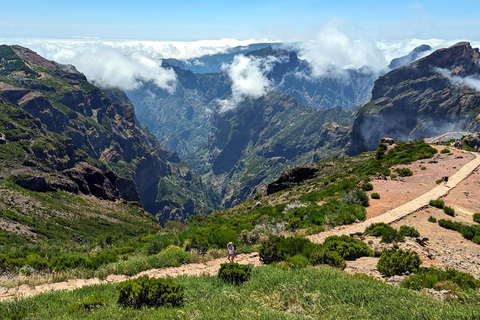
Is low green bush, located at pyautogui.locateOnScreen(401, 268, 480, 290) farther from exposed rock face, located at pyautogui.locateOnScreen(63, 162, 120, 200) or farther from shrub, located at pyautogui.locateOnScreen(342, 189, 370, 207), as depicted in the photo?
exposed rock face, located at pyautogui.locateOnScreen(63, 162, 120, 200)

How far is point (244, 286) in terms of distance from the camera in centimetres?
1311

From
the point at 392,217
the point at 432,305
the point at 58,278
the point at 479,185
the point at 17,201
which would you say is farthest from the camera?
the point at 17,201

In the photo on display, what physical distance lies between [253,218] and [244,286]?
20387 mm

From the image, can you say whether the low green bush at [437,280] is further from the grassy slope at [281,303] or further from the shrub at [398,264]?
the grassy slope at [281,303]

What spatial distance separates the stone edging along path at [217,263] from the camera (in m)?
14.6

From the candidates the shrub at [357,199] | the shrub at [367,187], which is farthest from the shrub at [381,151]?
the shrub at [357,199]

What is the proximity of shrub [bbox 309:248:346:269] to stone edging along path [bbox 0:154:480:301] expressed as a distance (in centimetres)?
320

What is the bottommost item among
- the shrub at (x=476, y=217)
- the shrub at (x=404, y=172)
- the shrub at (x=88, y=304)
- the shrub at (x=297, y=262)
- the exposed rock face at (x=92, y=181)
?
the exposed rock face at (x=92, y=181)

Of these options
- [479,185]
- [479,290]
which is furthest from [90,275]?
[479,185]

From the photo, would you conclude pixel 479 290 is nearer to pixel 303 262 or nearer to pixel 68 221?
pixel 303 262

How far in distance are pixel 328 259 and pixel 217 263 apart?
6.44 metres

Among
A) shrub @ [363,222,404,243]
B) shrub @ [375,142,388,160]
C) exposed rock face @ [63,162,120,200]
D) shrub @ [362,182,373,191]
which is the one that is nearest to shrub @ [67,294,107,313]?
shrub @ [363,222,404,243]

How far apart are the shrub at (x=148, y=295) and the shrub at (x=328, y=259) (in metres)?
7.79

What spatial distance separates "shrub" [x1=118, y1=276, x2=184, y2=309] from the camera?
11492 mm
